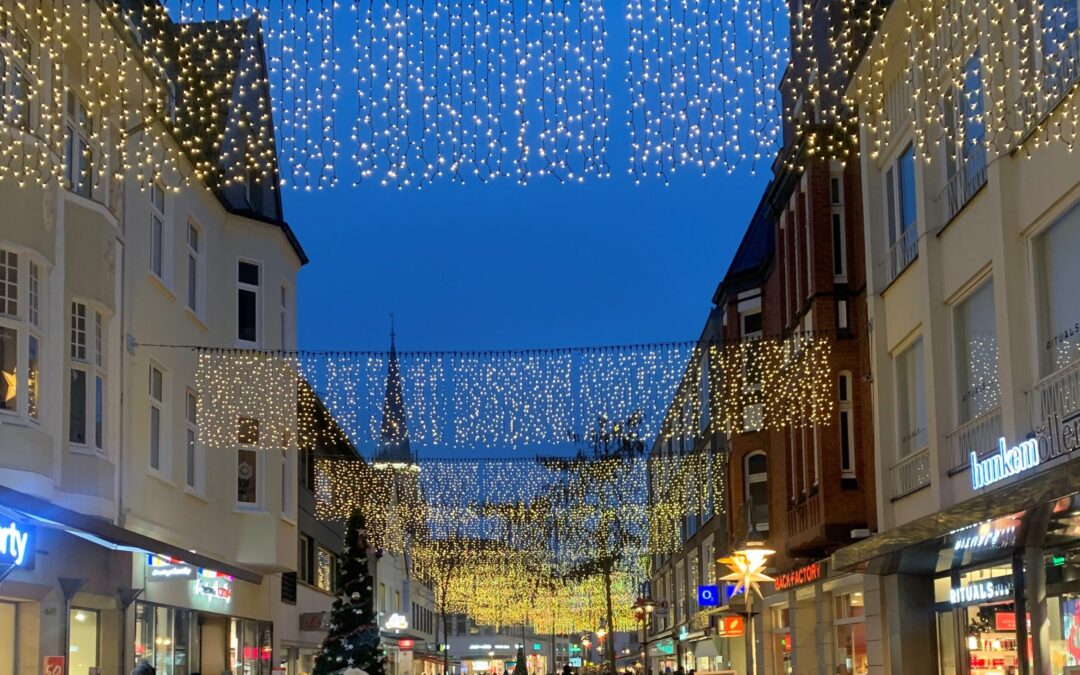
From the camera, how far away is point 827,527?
2408 centimetres

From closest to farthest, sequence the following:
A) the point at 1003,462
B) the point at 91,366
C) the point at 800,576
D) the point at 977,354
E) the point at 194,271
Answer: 1. the point at 1003,462
2. the point at 977,354
3. the point at 91,366
4. the point at 194,271
5. the point at 800,576

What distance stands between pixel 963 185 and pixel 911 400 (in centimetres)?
424

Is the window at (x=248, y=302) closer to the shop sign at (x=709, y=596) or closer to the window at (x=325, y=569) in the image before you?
the window at (x=325, y=569)

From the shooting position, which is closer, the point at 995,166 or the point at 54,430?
the point at 995,166

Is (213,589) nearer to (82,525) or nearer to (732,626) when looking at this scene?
(82,525)

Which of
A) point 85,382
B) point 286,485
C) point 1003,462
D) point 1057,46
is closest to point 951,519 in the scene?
point 1003,462

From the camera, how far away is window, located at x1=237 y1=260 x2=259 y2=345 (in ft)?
93.5

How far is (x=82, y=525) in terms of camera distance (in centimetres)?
1539

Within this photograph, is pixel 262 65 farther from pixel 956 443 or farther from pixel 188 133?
pixel 956 443

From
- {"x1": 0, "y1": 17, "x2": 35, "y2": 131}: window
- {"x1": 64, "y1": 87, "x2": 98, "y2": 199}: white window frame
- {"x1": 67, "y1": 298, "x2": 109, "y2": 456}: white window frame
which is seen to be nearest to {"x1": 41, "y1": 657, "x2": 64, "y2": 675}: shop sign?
{"x1": 67, "y1": 298, "x2": 109, "y2": 456}: white window frame

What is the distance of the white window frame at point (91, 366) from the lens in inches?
722

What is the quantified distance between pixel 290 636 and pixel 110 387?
1654 cm

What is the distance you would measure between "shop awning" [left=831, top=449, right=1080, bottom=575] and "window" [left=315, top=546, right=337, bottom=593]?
23320mm

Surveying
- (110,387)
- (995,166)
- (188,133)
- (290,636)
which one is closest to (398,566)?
(290,636)
